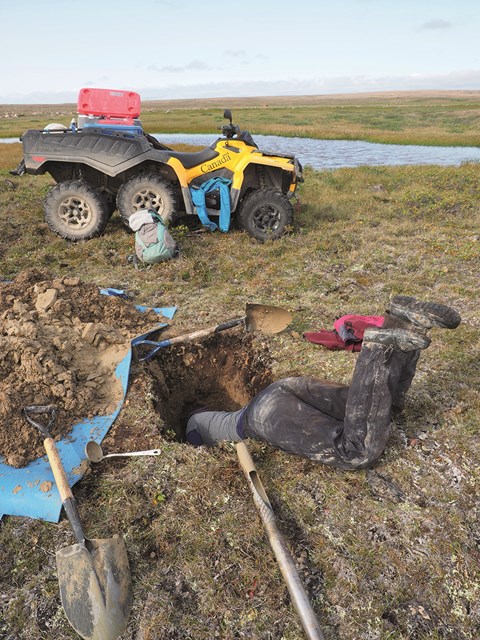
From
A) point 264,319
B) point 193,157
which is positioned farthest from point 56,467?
point 193,157

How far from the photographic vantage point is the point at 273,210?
8.07m

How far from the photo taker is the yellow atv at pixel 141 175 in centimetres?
744

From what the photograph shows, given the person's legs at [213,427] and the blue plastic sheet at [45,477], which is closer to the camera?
the blue plastic sheet at [45,477]

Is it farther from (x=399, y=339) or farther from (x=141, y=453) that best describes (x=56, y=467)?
(x=399, y=339)

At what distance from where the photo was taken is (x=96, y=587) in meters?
2.37

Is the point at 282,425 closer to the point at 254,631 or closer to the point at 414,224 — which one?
the point at 254,631

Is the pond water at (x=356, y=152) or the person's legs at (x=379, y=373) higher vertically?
the pond water at (x=356, y=152)

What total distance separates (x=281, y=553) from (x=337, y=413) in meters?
1.19

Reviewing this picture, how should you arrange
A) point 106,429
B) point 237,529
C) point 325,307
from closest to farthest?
point 237,529, point 106,429, point 325,307

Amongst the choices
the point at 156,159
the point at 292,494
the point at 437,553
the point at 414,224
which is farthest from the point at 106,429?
the point at 414,224

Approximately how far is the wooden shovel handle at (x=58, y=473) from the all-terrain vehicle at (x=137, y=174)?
5.33 meters

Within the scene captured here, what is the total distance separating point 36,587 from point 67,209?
664 cm

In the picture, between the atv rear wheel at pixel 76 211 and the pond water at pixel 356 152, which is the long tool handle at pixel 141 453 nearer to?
the atv rear wheel at pixel 76 211

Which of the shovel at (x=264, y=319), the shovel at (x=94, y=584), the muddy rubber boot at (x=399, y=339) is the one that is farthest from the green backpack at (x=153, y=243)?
the shovel at (x=94, y=584)
